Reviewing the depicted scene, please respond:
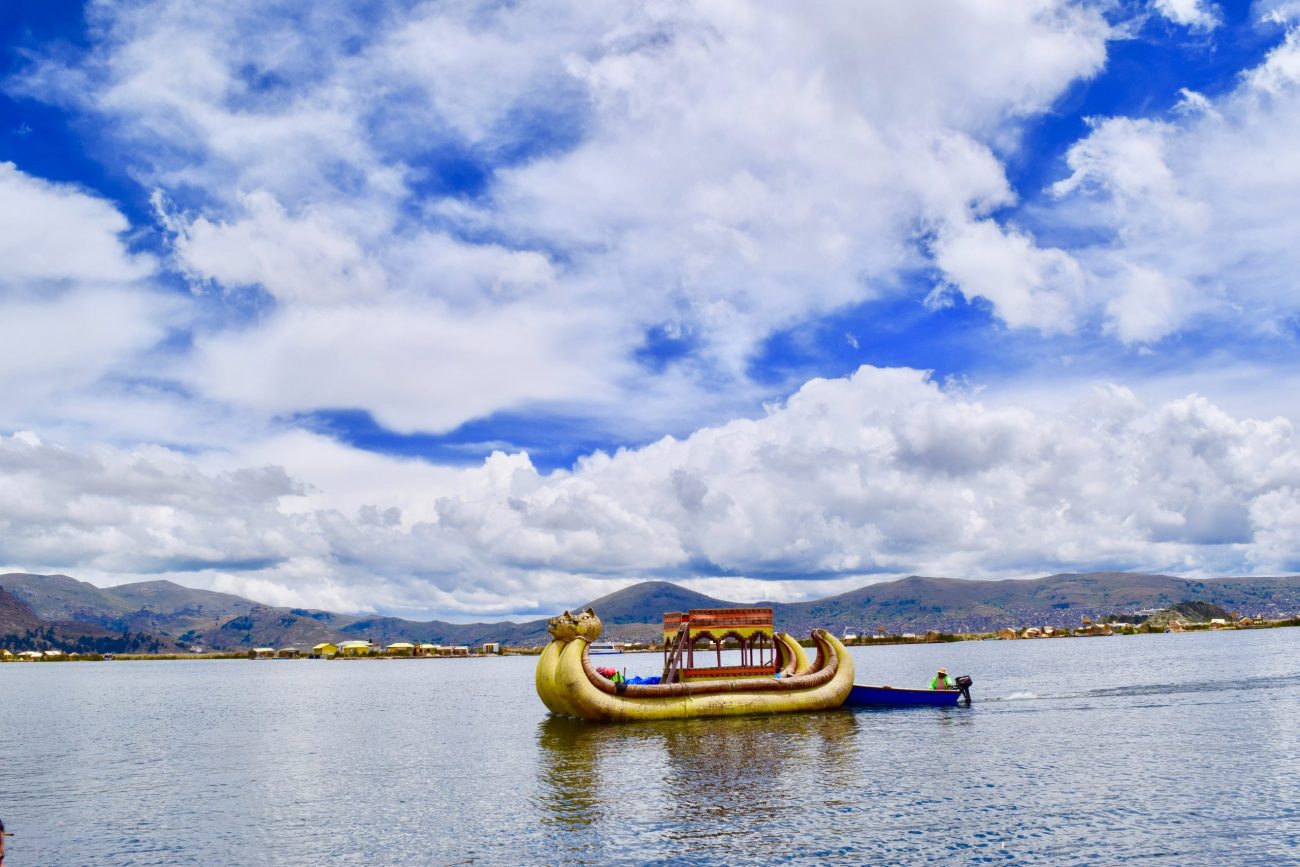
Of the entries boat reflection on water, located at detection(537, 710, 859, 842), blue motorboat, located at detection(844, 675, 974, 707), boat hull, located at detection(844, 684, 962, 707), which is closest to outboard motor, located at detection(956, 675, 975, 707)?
blue motorboat, located at detection(844, 675, 974, 707)

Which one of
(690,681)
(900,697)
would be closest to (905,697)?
(900,697)

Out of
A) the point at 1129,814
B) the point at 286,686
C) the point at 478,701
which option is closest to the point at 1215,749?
the point at 1129,814

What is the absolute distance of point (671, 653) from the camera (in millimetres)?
61594

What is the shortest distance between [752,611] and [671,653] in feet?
22.7

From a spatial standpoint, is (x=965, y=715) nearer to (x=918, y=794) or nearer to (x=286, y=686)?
(x=918, y=794)

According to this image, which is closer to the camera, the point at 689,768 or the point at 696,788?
the point at 696,788

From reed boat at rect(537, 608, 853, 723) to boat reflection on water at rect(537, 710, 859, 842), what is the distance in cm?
100

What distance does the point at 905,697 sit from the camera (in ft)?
219

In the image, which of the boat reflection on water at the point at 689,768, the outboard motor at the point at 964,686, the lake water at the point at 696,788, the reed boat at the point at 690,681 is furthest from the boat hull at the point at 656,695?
the outboard motor at the point at 964,686

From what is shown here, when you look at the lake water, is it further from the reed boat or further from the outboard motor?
the reed boat

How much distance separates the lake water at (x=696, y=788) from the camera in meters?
29.2

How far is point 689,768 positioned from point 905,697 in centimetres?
2983

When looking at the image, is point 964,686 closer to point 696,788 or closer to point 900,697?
point 900,697

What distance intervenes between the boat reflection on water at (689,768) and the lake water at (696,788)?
19cm
